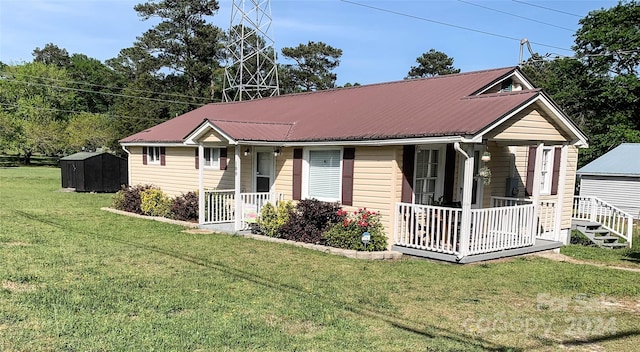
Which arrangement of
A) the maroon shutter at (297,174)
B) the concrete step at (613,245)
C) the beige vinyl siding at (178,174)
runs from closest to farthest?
the maroon shutter at (297,174), the concrete step at (613,245), the beige vinyl siding at (178,174)

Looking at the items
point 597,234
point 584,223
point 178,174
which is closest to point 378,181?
point 584,223

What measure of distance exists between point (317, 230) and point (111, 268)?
4.53 meters

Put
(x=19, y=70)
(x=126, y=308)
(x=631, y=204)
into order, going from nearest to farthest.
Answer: (x=126, y=308) < (x=631, y=204) < (x=19, y=70)

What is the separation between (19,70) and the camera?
181 ft

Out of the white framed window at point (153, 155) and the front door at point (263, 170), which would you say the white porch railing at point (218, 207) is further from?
the white framed window at point (153, 155)

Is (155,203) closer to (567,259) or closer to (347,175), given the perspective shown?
(347,175)

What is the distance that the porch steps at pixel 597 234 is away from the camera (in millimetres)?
12938

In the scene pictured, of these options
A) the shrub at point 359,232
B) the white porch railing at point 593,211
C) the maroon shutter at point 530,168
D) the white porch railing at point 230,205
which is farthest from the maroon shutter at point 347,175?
the white porch railing at point 593,211

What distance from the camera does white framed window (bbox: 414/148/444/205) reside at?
33.1ft

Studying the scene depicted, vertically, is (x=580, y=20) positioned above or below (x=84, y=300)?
above

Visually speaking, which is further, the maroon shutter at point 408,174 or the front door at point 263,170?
the front door at point 263,170

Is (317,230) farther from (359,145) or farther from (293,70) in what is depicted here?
(293,70)

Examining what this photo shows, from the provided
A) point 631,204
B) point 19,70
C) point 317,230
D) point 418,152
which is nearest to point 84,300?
point 317,230

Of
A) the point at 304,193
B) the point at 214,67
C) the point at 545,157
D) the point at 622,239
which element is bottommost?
the point at 622,239
